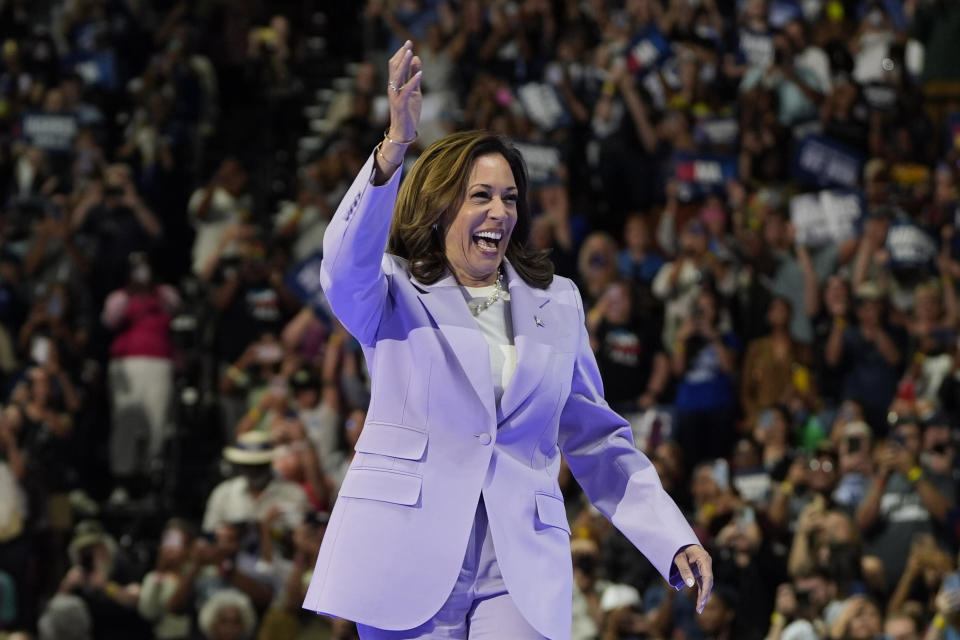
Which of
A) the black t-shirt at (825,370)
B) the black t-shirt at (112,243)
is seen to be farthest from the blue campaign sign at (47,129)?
the black t-shirt at (825,370)

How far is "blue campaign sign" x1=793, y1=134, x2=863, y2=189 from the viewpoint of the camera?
10953 millimetres

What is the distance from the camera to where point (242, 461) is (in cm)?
945

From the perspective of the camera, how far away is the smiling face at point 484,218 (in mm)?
3377

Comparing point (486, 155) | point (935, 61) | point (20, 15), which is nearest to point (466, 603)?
point (486, 155)

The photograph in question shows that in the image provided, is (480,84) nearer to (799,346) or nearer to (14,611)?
(799,346)

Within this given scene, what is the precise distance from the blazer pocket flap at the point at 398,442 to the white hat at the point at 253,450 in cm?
623

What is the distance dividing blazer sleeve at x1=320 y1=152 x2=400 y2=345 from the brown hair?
196 mm

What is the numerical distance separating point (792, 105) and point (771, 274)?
185 cm

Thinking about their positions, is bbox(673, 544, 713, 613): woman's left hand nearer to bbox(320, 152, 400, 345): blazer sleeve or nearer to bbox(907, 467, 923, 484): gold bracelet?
bbox(320, 152, 400, 345): blazer sleeve

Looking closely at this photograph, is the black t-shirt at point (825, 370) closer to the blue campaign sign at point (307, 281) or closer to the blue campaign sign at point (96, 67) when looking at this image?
the blue campaign sign at point (307, 281)

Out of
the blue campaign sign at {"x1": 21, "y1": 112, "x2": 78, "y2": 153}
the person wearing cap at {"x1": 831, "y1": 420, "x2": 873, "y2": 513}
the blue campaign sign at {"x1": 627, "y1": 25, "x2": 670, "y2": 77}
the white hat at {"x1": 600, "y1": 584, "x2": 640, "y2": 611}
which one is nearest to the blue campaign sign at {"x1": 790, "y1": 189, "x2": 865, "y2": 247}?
the person wearing cap at {"x1": 831, "y1": 420, "x2": 873, "y2": 513}

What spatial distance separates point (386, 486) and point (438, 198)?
59cm

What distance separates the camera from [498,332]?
345 cm

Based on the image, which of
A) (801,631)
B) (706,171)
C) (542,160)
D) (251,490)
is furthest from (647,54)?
(801,631)
